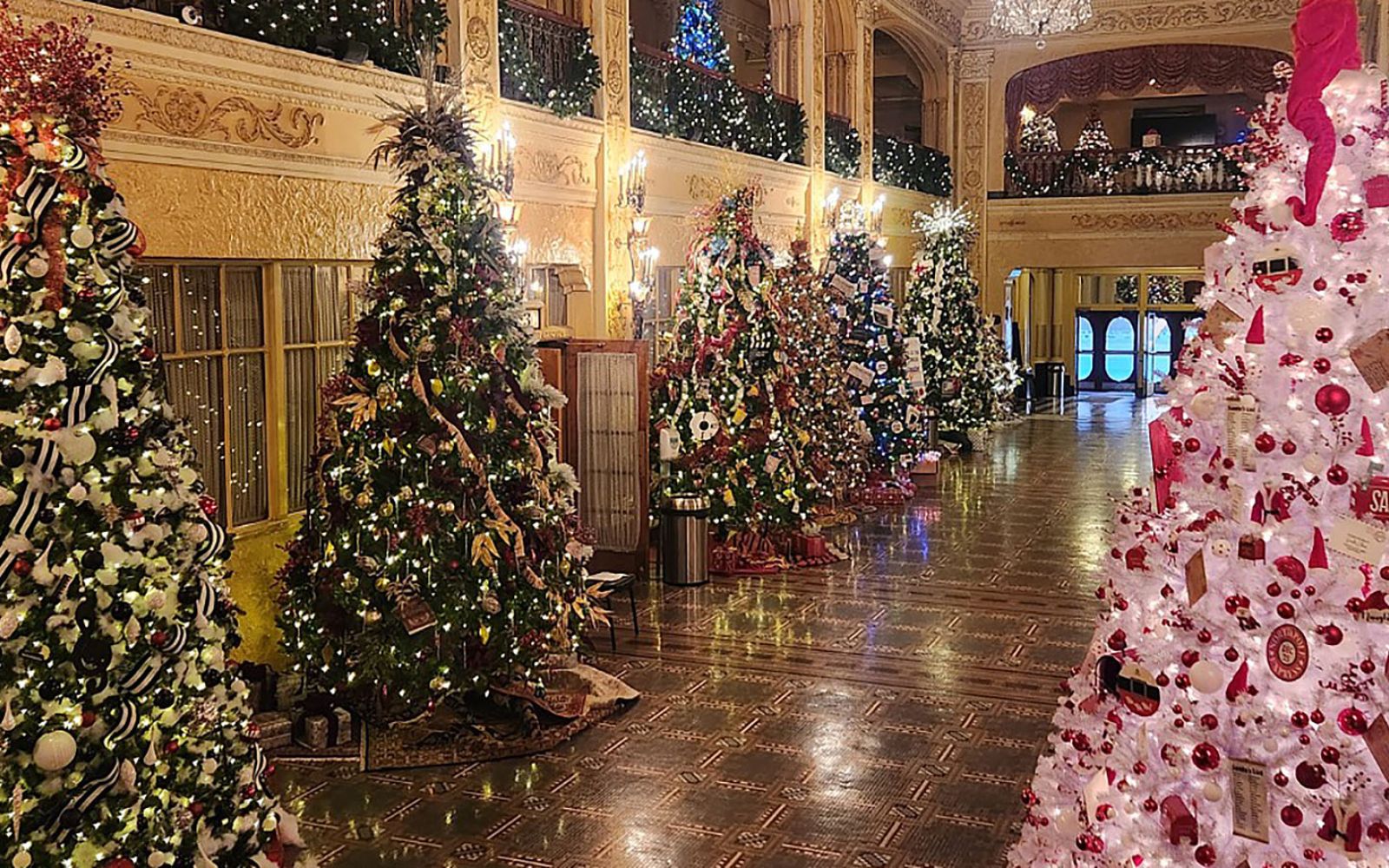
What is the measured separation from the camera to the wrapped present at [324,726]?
620cm

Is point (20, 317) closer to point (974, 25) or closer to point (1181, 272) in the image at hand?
point (974, 25)

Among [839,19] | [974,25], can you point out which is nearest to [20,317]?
[839,19]

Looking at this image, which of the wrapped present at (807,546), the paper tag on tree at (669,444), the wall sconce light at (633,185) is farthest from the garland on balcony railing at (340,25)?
the wrapped present at (807,546)

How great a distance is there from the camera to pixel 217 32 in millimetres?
6754

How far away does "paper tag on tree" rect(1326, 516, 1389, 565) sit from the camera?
11.5 ft

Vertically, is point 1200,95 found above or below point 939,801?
above

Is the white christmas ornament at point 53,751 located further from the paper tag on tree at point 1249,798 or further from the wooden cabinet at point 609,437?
the wooden cabinet at point 609,437

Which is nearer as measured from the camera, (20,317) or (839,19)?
(20,317)

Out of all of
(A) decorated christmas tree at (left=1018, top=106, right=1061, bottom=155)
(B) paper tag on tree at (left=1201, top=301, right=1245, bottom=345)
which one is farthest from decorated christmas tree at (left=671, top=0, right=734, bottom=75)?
(A) decorated christmas tree at (left=1018, top=106, right=1061, bottom=155)

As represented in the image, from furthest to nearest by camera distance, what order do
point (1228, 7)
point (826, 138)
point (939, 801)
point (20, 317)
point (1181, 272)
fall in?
point (1181, 272)
point (1228, 7)
point (826, 138)
point (939, 801)
point (20, 317)

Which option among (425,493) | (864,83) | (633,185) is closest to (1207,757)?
(425,493)

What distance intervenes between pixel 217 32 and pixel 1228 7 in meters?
16.7

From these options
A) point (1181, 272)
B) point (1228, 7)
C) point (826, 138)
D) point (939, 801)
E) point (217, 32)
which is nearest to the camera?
point (939, 801)

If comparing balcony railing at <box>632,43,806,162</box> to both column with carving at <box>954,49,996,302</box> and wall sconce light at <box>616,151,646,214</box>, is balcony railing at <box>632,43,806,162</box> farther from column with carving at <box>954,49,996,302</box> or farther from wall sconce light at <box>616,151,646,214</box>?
column with carving at <box>954,49,996,302</box>
